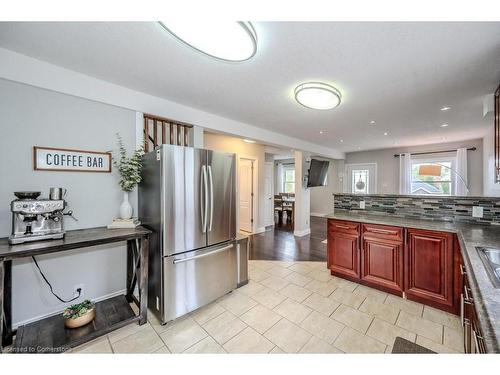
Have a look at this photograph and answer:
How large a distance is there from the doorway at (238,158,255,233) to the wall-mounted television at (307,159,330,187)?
4.91 feet

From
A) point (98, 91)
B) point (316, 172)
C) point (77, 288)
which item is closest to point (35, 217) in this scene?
point (77, 288)

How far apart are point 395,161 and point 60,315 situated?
8197mm

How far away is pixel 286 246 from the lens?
4484 mm

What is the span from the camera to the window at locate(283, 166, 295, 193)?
360 inches

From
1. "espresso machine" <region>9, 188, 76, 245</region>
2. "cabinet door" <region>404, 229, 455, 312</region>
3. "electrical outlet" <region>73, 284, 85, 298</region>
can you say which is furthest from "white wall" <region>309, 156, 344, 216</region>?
"espresso machine" <region>9, 188, 76, 245</region>

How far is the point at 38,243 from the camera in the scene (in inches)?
61.4

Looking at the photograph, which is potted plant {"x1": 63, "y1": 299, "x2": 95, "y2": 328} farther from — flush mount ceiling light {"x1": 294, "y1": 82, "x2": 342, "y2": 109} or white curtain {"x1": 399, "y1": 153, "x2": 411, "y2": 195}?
white curtain {"x1": 399, "y1": 153, "x2": 411, "y2": 195}

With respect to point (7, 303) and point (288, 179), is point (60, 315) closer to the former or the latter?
point (7, 303)

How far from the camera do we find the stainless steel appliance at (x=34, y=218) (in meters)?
1.57

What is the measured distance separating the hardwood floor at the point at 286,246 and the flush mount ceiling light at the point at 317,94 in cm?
261
